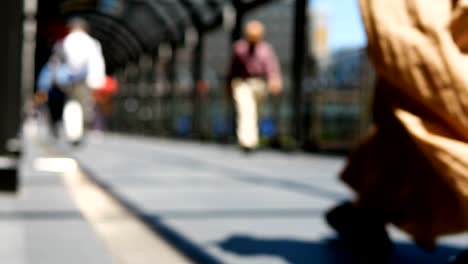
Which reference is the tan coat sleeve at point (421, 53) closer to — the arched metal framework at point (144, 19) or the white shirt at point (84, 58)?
the white shirt at point (84, 58)

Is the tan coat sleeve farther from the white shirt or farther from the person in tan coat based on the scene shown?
the white shirt

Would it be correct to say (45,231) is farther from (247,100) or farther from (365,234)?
(247,100)

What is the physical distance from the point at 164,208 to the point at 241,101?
6.64 meters

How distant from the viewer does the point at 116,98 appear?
33750mm

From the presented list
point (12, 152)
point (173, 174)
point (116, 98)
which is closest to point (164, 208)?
point (12, 152)

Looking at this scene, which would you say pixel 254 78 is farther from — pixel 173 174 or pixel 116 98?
pixel 116 98

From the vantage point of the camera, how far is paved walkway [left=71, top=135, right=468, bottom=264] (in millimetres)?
3008

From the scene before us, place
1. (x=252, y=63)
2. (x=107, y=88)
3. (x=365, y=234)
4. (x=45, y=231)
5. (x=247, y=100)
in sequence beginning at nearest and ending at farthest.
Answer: (x=365, y=234), (x=45, y=231), (x=252, y=63), (x=247, y=100), (x=107, y=88)

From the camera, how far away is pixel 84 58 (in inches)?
409

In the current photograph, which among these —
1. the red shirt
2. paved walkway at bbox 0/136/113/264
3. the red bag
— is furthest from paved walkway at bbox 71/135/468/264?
the red bag

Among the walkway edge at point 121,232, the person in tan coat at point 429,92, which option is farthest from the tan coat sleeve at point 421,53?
the walkway edge at point 121,232

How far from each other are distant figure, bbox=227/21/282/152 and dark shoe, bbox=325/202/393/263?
24.2 ft

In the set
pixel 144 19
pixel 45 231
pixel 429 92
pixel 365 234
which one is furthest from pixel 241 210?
pixel 144 19

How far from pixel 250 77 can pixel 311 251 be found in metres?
7.76
